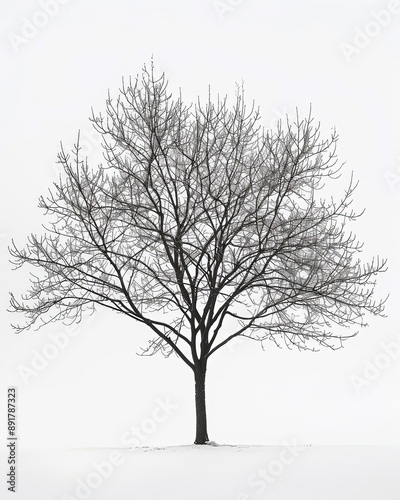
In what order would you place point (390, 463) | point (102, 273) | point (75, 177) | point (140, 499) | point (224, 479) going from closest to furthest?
point (140, 499) < point (224, 479) < point (390, 463) < point (75, 177) < point (102, 273)

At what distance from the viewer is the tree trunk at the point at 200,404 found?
698 inches

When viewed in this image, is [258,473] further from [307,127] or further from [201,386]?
[307,127]

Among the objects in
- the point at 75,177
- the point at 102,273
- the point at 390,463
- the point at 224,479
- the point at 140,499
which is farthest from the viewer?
the point at 102,273

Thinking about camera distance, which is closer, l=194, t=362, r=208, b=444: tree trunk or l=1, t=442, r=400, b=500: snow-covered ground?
l=1, t=442, r=400, b=500: snow-covered ground

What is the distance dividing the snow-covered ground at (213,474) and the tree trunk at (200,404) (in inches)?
28.0

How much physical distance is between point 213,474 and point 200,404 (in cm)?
390

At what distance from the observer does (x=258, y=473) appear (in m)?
13.9

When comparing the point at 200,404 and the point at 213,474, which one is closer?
the point at 213,474

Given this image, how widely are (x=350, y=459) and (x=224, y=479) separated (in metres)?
3.45

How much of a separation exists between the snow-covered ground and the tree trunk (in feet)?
2.34

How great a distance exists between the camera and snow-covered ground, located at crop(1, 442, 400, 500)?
12.9 meters

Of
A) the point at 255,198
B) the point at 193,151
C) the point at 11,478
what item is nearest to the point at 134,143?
the point at 193,151

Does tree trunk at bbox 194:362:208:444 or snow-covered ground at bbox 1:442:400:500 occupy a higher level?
tree trunk at bbox 194:362:208:444

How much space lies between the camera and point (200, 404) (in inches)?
703
